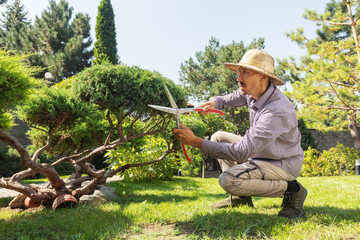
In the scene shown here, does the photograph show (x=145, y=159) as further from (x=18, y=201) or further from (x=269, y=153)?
(x=269, y=153)

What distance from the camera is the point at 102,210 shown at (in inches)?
129

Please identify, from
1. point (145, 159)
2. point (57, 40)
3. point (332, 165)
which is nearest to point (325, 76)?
point (332, 165)

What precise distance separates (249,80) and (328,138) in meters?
16.6

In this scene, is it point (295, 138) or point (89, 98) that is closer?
point (295, 138)

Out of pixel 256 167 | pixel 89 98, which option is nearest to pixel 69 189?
pixel 89 98

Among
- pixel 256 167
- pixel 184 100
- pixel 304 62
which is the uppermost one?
pixel 304 62

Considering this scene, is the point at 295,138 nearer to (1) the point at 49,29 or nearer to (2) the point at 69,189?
(2) the point at 69,189

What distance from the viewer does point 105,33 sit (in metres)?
16.2

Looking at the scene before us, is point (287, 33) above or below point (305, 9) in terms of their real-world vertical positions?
below

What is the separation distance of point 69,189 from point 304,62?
1088cm

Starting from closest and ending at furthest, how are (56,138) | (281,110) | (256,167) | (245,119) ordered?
(281,110) < (256,167) < (56,138) < (245,119)

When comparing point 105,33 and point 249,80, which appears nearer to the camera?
point 249,80

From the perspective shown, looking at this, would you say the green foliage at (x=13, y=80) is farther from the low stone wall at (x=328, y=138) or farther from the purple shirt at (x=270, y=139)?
the low stone wall at (x=328, y=138)

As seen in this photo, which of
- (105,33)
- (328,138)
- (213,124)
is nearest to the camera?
(213,124)
